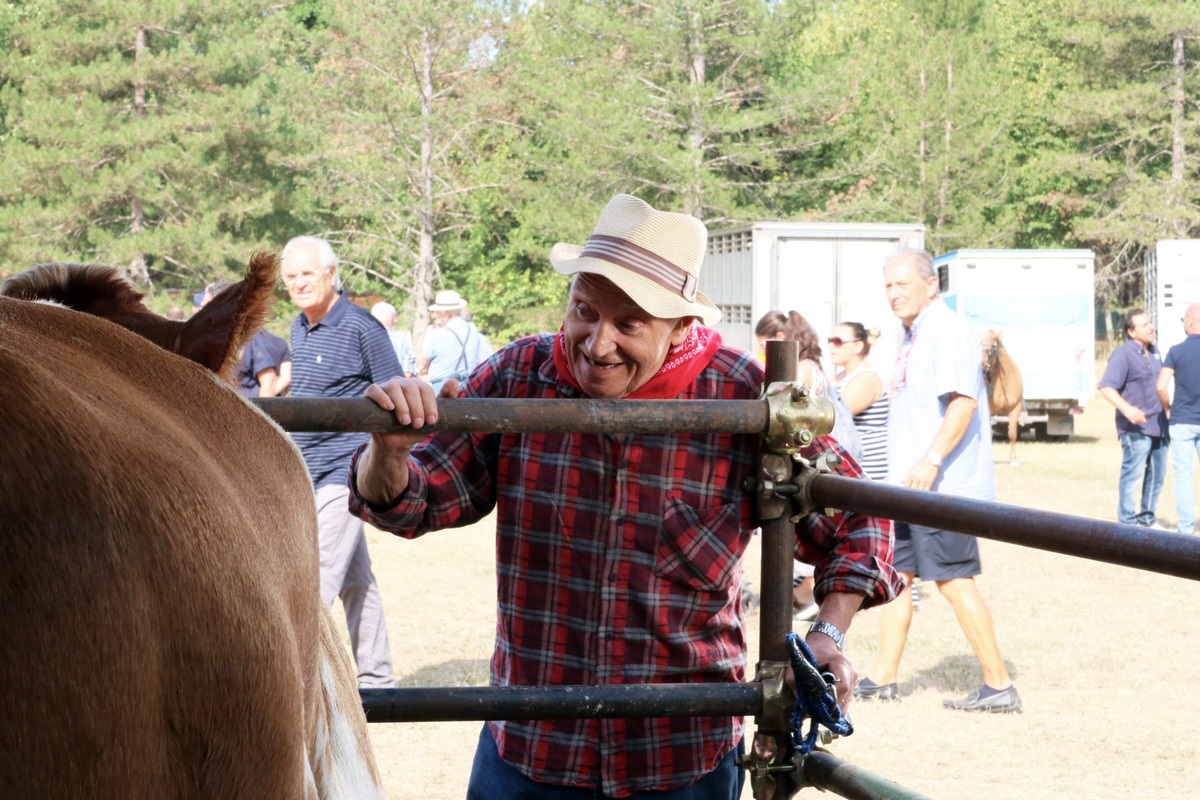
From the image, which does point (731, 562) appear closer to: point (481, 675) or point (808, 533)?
point (808, 533)

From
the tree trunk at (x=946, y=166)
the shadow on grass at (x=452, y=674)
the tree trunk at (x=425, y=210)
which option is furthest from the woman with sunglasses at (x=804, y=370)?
the tree trunk at (x=946, y=166)

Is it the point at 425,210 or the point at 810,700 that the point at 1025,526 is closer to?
the point at 810,700

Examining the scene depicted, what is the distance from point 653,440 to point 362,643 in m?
3.71

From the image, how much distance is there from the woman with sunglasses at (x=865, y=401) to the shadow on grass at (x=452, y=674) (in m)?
2.32

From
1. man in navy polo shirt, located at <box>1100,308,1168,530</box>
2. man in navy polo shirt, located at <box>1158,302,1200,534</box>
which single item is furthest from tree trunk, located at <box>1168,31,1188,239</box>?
man in navy polo shirt, located at <box>1158,302,1200,534</box>

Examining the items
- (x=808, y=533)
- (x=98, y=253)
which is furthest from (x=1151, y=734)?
(x=98, y=253)

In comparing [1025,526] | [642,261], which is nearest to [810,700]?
[1025,526]

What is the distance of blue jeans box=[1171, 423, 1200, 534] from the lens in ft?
32.2

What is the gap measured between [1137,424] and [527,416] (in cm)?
963

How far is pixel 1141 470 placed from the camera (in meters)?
10.3

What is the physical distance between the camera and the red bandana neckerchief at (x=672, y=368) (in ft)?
7.27

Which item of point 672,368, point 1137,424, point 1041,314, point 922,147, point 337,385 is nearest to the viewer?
point 672,368

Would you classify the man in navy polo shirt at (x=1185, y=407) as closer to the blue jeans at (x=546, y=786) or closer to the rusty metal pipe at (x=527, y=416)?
the blue jeans at (x=546, y=786)

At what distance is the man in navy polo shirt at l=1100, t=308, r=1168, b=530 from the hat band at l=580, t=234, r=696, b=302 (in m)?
8.82
